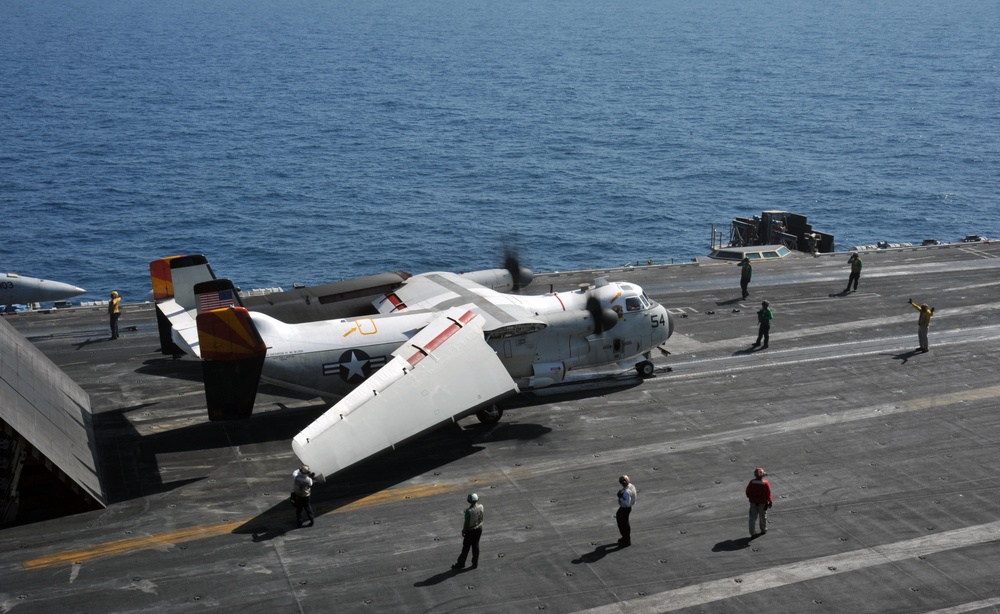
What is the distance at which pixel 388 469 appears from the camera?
31.8m

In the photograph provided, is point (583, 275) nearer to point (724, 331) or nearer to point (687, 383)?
point (724, 331)

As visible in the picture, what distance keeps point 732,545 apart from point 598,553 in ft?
12.6

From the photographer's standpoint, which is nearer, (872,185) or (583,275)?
(583,275)

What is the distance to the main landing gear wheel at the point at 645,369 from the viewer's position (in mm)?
40469

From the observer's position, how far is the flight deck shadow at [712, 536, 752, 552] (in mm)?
26750

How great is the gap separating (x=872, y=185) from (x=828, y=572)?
94307 mm

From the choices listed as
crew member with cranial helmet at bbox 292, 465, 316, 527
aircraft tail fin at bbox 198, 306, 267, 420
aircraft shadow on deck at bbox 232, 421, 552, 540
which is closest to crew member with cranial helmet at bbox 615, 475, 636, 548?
aircraft shadow on deck at bbox 232, 421, 552, 540

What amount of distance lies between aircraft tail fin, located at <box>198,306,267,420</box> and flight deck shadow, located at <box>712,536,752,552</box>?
15.4 m

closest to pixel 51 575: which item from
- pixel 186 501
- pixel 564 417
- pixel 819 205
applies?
pixel 186 501

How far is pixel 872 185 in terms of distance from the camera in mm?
110875

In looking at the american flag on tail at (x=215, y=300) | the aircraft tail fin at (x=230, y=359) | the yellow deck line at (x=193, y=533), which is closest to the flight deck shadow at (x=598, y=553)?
the yellow deck line at (x=193, y=533)

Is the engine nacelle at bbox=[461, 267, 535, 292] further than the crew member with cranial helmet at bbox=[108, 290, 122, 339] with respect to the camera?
No

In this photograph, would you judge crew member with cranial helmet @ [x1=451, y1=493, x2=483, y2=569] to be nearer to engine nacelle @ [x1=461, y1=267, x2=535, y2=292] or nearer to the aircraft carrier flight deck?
the aircraft carrier flight deck

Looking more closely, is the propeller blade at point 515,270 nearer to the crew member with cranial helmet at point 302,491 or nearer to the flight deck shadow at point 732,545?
the crew member with cranial helmet at point 302,491
